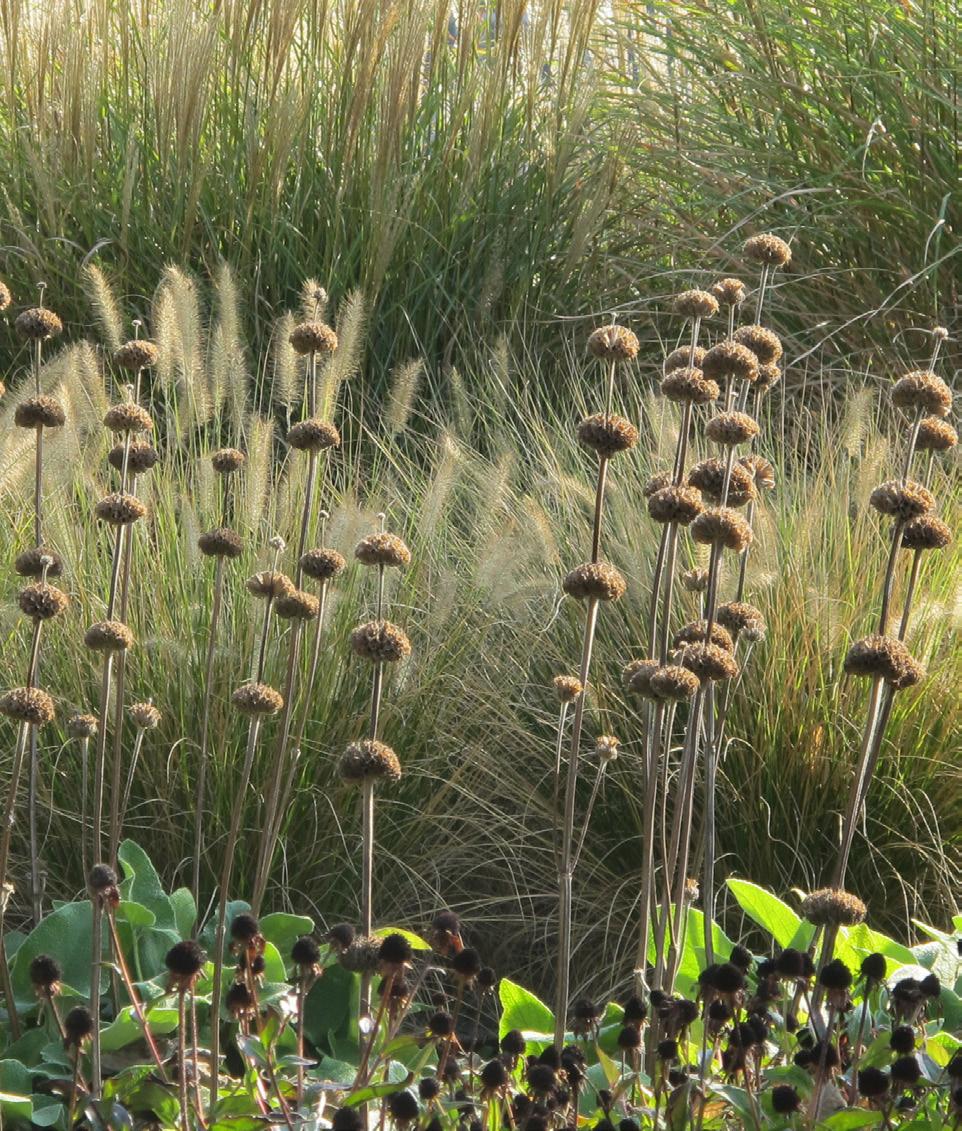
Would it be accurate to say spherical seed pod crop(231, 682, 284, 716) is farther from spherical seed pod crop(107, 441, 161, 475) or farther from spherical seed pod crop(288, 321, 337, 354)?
spherical seed pod crop(288, 321, 337, 354)

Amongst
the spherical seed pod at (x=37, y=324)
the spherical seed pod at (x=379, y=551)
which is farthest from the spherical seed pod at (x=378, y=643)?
the spherical seed pod at (x=37, y=324)

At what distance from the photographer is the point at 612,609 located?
308 centimetres

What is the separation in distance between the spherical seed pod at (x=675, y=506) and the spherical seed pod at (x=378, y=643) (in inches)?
11.7

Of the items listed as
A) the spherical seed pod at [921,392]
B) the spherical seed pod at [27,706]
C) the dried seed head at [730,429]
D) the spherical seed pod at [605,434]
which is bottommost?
the spherical seed pod at [27,706]

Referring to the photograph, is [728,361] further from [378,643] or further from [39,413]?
[39,413]

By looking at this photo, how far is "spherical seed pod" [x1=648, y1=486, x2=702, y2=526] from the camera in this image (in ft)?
5.28

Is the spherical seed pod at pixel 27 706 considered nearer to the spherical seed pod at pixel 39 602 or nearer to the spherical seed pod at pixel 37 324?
the spherical seed pod at pixel 39 602

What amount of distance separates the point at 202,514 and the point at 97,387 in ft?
1.07

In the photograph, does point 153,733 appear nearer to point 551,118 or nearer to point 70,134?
point 70,134

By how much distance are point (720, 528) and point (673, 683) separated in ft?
0.56

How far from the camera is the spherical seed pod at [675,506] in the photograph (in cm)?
161

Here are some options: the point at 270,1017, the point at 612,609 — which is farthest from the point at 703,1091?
the point at 612,609

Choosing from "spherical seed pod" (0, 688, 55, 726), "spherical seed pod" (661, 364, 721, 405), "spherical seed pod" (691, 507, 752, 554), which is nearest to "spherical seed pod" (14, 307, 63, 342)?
"spherical seed pod" (0, 688, 55, 726)

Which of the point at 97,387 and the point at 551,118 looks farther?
the point at 551,118
